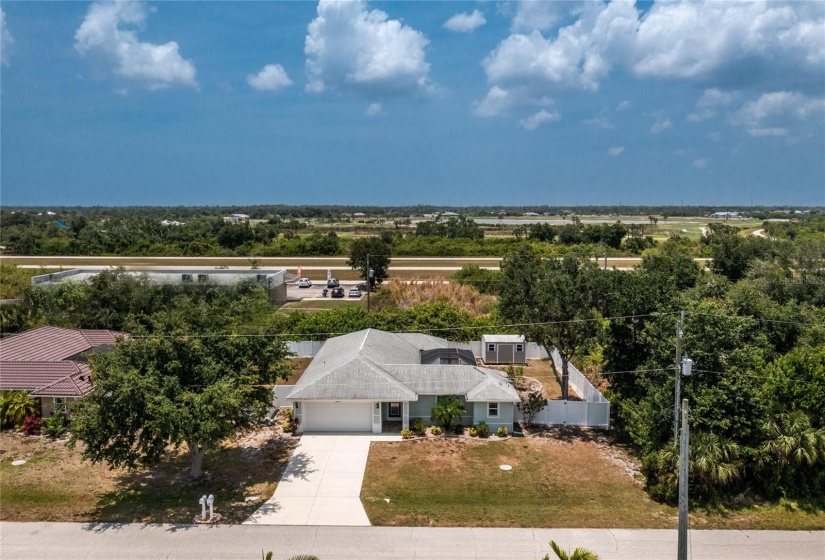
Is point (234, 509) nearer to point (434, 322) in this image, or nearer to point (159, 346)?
point (159, 346)

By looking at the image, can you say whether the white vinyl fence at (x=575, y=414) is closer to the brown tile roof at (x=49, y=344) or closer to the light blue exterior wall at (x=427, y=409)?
the light blue exterior wall at (x=427, y=409)

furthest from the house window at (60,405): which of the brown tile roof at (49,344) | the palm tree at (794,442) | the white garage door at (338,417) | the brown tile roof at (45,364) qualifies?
the palm tree at (794,442)

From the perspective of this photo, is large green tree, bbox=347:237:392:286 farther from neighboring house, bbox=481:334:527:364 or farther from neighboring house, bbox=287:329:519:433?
neighboring house, bbox=287:329:519:433

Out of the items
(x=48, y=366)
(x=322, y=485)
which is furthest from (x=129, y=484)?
(x=48, y=366)

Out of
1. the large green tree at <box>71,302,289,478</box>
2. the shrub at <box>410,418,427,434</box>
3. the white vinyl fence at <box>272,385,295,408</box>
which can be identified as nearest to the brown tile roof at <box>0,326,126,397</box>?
the large green tree at <box>71,302,289,478</box>

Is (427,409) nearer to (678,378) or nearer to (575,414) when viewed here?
(575,414)

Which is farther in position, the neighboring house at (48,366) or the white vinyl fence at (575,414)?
the white vinyl fence at (575,414)

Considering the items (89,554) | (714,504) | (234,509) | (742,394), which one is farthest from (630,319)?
(89,554)

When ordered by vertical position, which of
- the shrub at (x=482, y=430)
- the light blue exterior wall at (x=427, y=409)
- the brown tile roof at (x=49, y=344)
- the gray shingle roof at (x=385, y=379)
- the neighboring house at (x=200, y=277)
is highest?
the neighboring house at (x=200, y=277)
